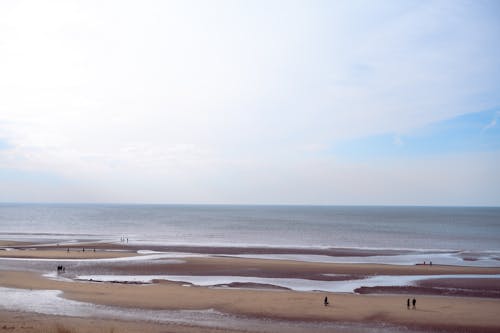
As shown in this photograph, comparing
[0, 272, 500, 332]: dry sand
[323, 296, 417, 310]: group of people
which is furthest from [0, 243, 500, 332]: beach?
[323, 296, 417, 310]: group of people

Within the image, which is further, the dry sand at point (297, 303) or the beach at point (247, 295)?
the dry sand at point (297, 303)

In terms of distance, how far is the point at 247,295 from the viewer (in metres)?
28.5

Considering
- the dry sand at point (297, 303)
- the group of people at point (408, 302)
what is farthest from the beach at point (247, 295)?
the group of people at point (408, 302)

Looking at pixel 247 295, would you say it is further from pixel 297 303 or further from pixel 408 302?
pixel 408 302

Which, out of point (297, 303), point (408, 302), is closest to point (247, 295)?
point (297, 303)

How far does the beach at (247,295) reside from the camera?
22.1m

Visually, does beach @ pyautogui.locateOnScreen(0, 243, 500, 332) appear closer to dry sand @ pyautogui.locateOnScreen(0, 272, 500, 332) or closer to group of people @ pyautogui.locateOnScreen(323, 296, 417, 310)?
dry sand @ pyautogui.locateOnScreen(0, 272, 500, 332)

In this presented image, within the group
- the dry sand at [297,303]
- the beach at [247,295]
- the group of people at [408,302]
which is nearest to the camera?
the beach at [247,295]

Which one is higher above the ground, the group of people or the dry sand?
the group of people

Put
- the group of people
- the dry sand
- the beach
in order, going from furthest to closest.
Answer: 1. the group of people
2. the dry sand
3. the beach

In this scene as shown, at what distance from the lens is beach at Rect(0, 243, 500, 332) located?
72.4 feet

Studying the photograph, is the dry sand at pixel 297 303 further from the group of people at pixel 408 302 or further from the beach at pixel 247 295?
the group of people at pixel 408 302

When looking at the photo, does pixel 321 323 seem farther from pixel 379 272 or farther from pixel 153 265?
→ pixel 153 265

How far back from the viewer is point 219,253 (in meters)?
53.5
